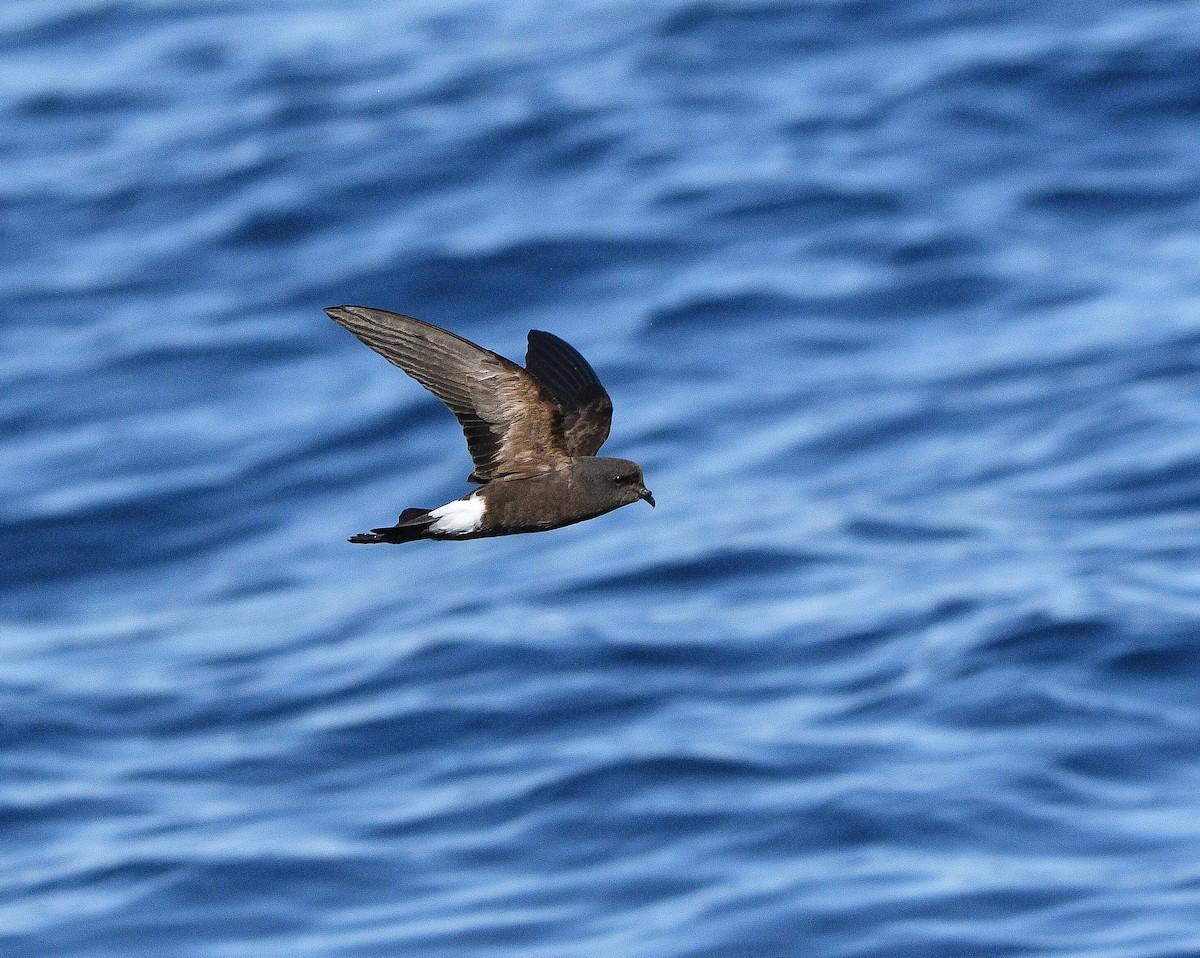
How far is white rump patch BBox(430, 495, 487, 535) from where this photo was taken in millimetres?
7074

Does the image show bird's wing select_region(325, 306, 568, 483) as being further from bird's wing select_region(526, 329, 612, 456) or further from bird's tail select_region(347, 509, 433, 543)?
bird's wing select_region(526, 329, 612, 456)

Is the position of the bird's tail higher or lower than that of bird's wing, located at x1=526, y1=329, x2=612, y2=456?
lower

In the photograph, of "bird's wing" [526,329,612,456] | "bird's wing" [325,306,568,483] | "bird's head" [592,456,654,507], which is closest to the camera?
"bird's wing" [325,306,568,483]

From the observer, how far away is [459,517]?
714 cm

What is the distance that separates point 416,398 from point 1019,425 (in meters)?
6.20

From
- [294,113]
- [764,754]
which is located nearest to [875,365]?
[764,754]

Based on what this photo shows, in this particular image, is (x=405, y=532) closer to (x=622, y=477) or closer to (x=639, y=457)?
(x=622, y=477)

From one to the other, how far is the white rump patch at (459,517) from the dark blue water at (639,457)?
861cm

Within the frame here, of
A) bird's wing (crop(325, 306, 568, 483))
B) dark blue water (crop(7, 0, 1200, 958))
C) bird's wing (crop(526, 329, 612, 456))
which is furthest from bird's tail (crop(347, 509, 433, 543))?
dark blue water (crop(7, 0, 1200, 958))

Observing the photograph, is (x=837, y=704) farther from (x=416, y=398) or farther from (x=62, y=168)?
(x=62, y=168)

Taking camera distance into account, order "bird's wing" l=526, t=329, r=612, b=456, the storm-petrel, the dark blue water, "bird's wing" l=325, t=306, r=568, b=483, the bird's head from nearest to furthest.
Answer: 1. "bird's wing" l=325, t=306, r=568, b=483
2. the storm-petrel
3. the bird's head
4. "bird's wing" l=526, t=329, r=612, b=456
5. the dark blue water

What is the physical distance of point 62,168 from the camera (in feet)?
92.2

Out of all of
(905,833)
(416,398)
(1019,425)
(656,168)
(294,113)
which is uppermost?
(294,113)

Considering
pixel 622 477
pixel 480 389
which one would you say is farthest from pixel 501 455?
pixel 622 477
